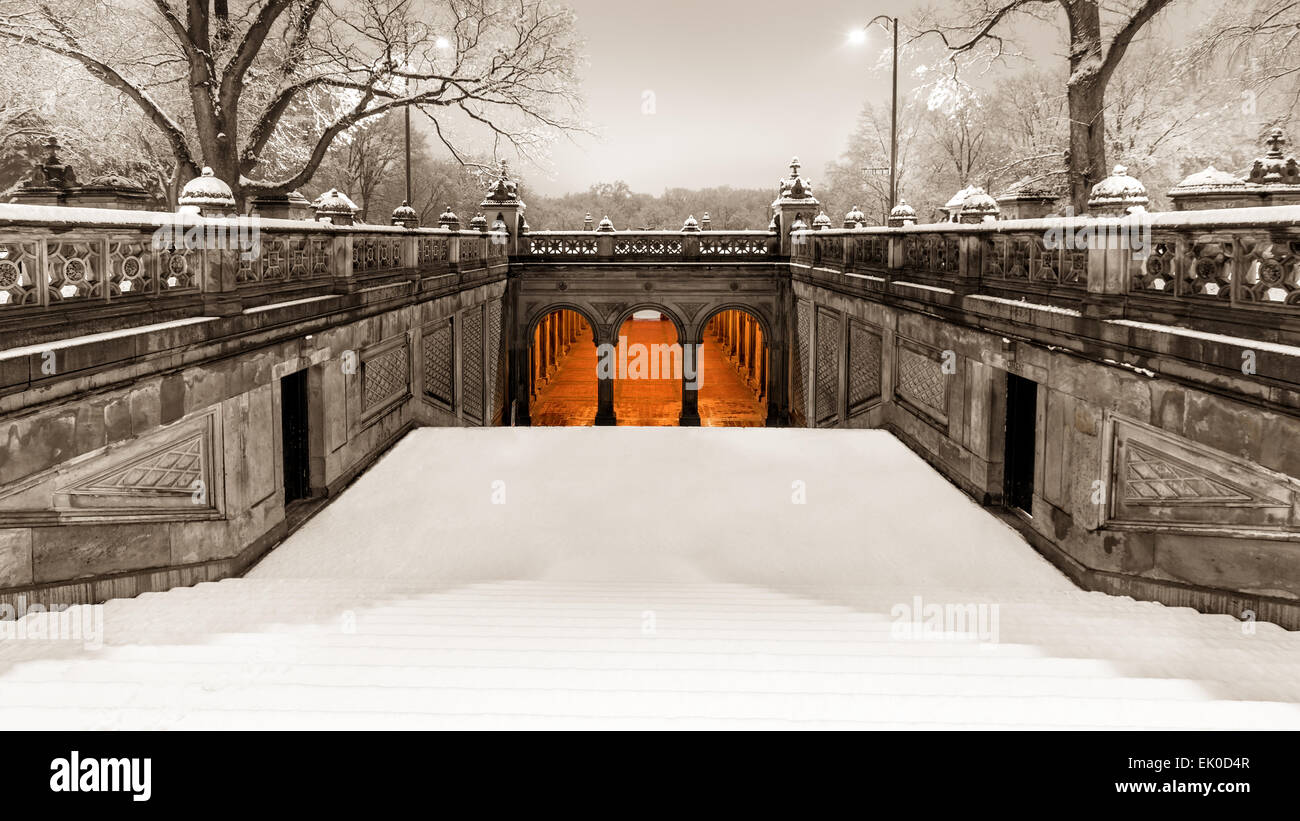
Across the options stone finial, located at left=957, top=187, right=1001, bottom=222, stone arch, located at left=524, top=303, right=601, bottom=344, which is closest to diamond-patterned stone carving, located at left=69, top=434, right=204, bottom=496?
stone finial, located at left=957, top=187, right=1001, bottom=222

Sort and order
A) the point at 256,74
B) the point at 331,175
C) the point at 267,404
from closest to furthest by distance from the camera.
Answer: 1. the point at 267,404
2. the point at 256,74
3. the point at 331,175

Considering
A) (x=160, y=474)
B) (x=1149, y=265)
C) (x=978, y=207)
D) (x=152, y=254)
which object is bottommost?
(x=160, y=474)

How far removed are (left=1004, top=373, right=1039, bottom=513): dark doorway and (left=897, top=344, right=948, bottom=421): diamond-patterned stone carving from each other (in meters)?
1.45

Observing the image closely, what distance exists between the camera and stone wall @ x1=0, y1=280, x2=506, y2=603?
5.88 metres

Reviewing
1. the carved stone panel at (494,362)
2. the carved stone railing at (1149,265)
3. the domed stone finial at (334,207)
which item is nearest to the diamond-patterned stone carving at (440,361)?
the domed stone finial at (334,207)

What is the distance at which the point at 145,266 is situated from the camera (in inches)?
274

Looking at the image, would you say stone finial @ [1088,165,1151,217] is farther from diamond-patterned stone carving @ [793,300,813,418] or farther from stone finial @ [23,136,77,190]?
stone finial @ [23,136,77,190]

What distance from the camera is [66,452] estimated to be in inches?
236

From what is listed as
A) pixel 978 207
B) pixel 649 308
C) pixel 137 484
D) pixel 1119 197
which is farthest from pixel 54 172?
pixel 1119 197

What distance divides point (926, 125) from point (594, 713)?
47.4 meters

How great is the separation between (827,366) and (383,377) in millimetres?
9838

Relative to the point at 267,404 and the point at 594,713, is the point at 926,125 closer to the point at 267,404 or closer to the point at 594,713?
the point at 267,404

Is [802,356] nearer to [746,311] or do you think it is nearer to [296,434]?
[746,311]
